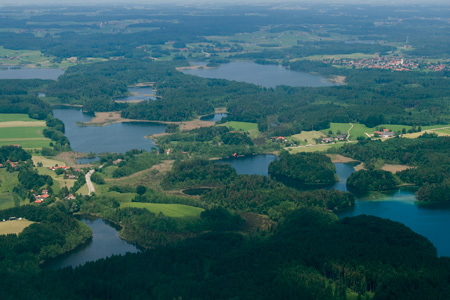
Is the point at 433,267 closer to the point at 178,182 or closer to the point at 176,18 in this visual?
the point at 178,182

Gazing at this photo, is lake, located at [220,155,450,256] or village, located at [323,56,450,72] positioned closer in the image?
lake, located at [220,155,450,256]

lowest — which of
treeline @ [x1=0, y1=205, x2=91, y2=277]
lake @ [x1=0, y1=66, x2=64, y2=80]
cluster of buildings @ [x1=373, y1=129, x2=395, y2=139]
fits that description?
lake @ [x1=0, y1=66, x2=64, y2=80]

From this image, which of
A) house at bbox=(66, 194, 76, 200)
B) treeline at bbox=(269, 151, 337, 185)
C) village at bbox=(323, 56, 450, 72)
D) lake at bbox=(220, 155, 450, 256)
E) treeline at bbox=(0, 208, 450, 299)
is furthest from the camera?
village at bbox=(323, 56, 450, 72)

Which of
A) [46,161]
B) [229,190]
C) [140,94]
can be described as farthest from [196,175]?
[140,94]

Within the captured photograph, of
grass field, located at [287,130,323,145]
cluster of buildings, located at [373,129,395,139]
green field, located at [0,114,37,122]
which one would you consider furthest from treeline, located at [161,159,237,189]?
green field, located at [0,114,37,122]

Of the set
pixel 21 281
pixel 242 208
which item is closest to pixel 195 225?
pixel 242 208

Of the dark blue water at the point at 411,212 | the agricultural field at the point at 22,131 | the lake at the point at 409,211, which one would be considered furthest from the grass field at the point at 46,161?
the dark blue water at the point at 411,212

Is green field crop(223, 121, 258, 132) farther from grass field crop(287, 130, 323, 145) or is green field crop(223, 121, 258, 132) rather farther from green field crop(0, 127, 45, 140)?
green field crop(0, 127, 45, 140)
